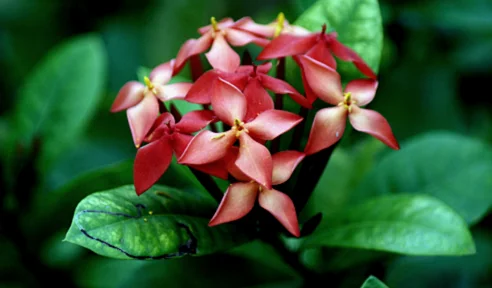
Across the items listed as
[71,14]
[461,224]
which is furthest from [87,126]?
[461,224]

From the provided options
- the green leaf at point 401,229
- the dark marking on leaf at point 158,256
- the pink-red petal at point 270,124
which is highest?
the pink-red petal at point 270,124

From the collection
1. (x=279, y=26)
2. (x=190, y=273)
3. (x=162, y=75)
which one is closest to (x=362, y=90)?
(x=279, y=26)

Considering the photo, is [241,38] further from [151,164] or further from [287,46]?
[151,164]

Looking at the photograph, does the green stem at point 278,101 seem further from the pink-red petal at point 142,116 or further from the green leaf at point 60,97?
the green leaf at point 60,97

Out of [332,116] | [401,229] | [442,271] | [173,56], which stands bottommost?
[442,271]

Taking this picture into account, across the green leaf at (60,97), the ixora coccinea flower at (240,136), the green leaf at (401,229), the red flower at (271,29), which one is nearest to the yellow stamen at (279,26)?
the red flower at (271,29)

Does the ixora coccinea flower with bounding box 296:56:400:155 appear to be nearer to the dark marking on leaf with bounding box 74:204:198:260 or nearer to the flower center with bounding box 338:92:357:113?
the flower center with bounding box 338:92:357:113

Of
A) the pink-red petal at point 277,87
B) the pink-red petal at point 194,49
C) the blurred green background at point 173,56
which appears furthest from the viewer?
the blurred green background at point 173,56
